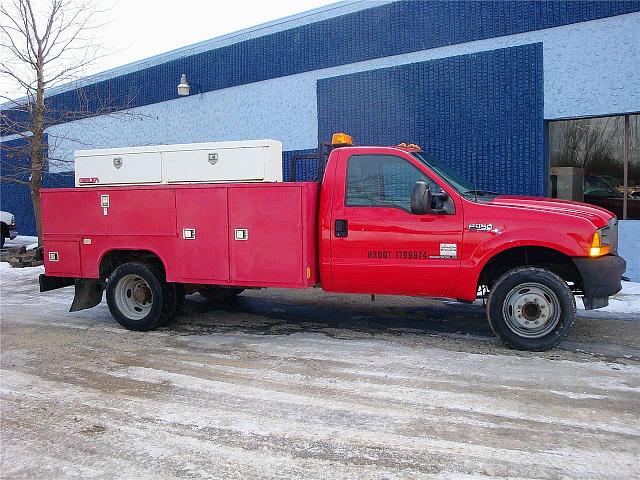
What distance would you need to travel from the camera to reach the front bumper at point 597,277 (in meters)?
5.77

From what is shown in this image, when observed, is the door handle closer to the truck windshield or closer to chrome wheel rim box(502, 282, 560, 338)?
the truck windshield

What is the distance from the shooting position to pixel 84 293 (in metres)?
7.97

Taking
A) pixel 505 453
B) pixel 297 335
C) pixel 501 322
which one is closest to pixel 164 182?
pixel 297 335

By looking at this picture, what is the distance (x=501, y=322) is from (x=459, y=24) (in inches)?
307

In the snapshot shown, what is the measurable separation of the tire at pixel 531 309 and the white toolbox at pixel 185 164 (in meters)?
3.02

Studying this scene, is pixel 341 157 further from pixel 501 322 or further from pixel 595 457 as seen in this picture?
pixel 595 457

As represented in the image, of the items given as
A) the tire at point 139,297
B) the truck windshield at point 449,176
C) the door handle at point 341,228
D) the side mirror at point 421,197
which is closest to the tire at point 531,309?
the truck windshield at point 449,176

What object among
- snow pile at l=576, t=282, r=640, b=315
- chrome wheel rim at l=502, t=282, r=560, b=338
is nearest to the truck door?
chrome wheel rim at l=502, t=282, r=560, b=338

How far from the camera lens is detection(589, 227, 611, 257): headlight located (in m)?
5.77

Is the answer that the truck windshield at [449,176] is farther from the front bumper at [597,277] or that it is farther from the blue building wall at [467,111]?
the blue building wall at [467,111]

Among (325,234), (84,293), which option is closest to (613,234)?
(325,234)

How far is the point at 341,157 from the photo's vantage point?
6.57m

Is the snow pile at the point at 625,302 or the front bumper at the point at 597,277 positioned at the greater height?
the front bumper at the point at 597,277

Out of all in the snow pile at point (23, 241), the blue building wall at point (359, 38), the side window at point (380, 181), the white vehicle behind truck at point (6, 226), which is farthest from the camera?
the snow pile at point (23, 241)
